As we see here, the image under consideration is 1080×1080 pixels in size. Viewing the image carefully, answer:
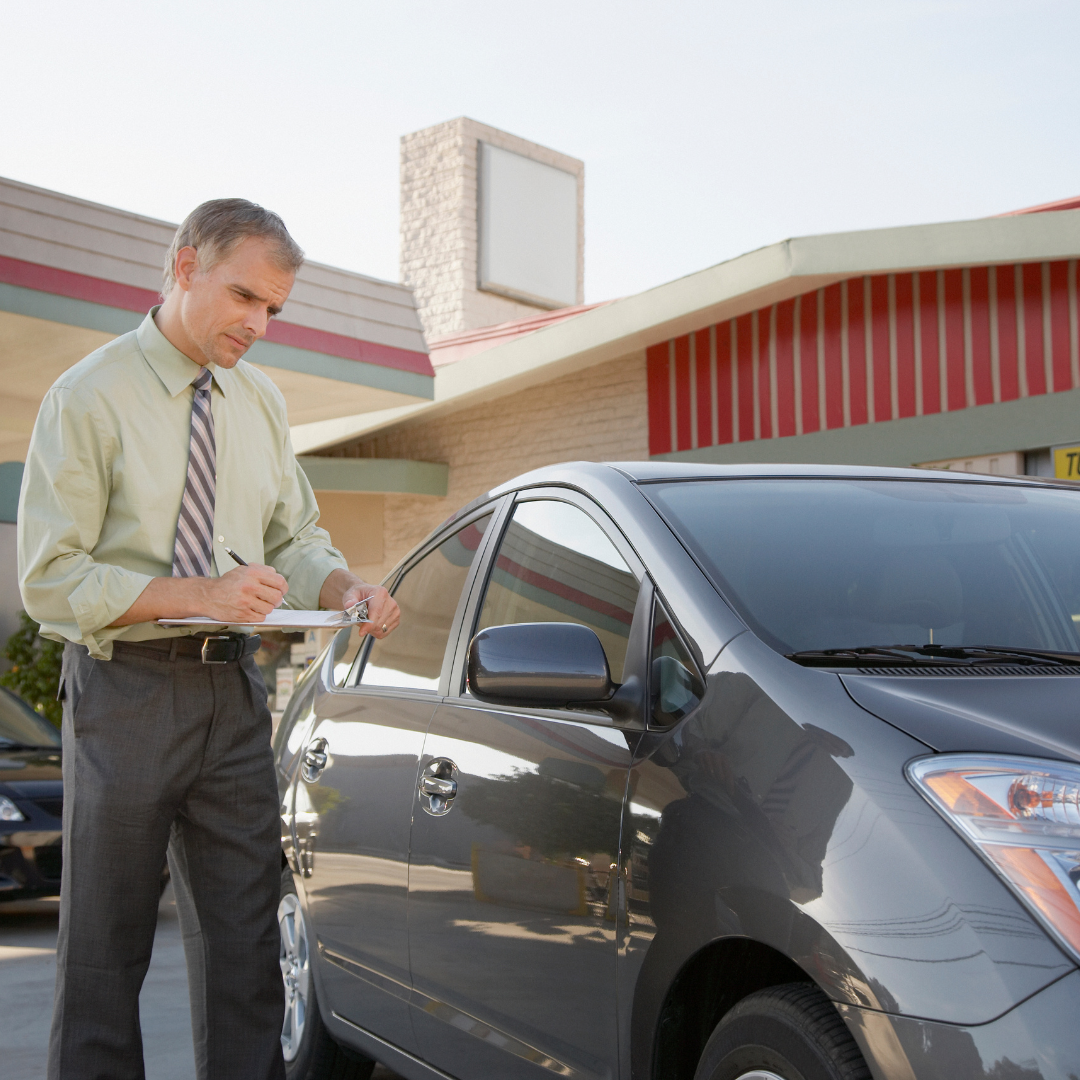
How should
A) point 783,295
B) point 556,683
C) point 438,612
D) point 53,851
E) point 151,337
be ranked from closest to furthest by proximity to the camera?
point 556,683 < point 151,337 < point 438,612 < point 53,851 < point 783,295

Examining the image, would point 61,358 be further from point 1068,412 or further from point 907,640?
point 907,640

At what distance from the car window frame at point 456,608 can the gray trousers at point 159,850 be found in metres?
0.47

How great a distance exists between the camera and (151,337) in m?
2.85

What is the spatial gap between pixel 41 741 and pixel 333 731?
531cm

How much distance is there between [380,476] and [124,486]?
36.6 ft

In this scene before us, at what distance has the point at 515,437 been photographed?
1321 cm

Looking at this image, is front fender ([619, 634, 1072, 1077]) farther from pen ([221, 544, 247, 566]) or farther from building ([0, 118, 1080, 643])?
building ([0, 118, 1080, 643])

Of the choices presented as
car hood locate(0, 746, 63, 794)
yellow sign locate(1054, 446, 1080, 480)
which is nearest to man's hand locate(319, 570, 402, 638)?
car hood locate(0, 746, 63, 794)

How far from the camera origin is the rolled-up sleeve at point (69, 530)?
2.54 meters

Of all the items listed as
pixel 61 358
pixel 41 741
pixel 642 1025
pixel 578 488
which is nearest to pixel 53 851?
pixel 41 741

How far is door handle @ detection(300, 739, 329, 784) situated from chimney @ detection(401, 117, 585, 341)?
73.2 feet

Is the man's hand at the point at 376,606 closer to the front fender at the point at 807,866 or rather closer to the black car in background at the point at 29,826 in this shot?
the front fender at the point at 807,866

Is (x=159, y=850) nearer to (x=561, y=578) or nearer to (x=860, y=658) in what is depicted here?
(x=561, y=578)

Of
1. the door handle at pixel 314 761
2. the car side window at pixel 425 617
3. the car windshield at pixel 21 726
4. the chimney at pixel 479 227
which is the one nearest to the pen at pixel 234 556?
the car side window at pixel 425 617
